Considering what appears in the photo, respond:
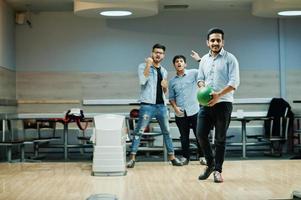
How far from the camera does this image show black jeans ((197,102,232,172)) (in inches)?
224

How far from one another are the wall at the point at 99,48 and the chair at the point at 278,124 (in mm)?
713

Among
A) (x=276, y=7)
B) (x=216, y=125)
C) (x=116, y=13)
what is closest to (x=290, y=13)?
(x=276, y=7)

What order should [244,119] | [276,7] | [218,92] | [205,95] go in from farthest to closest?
1. [276,7]
2. [244,119]
3. [218,92]
4. [205,95]

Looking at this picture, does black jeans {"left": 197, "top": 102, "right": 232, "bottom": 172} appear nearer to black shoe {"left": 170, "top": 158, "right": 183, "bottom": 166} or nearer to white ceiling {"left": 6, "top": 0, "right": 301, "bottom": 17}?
black shoe {"left": 170, "top": 158, "right": 183, "bottom": 166}

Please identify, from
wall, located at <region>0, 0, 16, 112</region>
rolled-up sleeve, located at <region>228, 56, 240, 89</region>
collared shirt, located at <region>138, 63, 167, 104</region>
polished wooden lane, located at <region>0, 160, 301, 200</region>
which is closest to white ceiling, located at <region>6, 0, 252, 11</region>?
wall, located at <region>0, 0, 16, 112</region>

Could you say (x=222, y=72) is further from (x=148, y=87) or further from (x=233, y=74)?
(x=148, y=87)

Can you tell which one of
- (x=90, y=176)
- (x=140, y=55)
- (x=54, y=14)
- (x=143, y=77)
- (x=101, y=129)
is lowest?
(x=90, y=176)

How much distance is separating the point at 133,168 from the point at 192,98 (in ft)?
4.10

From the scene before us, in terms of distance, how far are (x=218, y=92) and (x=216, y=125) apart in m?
0.37

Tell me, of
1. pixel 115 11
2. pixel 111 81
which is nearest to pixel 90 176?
pixel 115 11

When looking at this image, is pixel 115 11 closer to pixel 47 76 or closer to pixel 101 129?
pixel 47 76

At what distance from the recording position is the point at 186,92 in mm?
7641

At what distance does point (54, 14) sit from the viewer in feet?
37.0

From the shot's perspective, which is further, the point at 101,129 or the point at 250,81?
the point at 250,81
